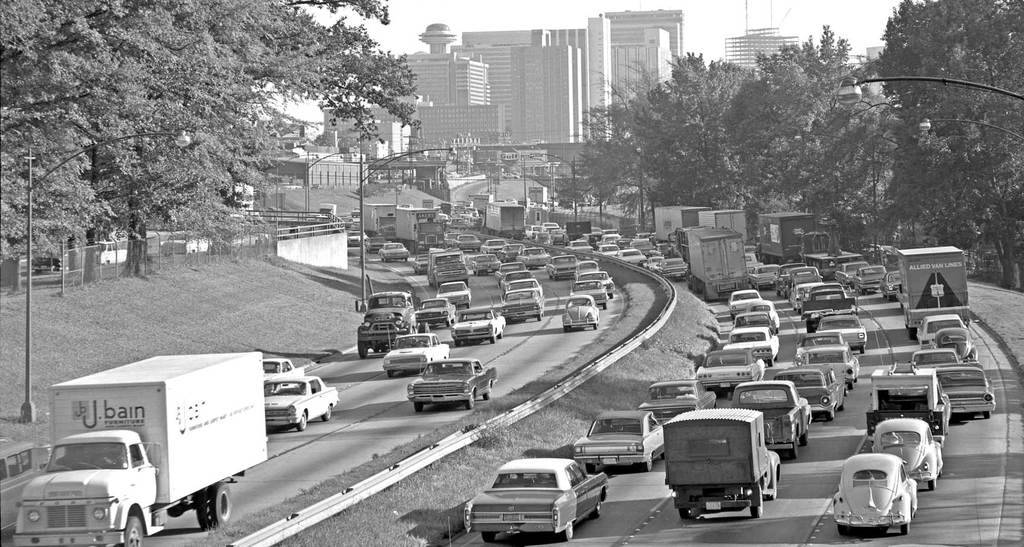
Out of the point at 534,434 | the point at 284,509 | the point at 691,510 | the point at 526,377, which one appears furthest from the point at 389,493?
the point at 526,377

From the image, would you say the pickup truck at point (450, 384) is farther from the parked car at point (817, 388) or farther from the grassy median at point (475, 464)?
the parked car at point (817, 388)

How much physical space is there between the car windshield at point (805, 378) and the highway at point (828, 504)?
3.78 feet

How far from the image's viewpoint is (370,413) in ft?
140

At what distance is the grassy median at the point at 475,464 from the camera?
24688 mm

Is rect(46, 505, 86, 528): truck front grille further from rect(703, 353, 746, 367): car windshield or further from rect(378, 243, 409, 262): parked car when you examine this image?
rect(378, 243, 409, 262): parked car

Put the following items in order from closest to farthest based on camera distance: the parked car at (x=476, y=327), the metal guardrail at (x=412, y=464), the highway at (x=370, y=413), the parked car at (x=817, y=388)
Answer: the metal guardrail at (x=412, y=464) → the highway at (x=370, y=413) → the parked car at (x=817, y=388) → the parked car at (x=476, y=327)

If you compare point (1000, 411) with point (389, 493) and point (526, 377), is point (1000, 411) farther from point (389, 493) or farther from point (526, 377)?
point (389, 493)

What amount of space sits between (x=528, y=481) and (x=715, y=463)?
377 cm

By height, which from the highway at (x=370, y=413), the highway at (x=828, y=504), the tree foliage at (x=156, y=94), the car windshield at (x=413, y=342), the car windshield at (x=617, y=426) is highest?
the tree foliage at (x=156, y=94)

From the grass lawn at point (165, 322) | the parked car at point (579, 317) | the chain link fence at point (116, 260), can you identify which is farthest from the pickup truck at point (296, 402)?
the parked car at point (579, 317)

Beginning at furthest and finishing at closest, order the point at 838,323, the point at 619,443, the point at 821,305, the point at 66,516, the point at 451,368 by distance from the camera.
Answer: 1. the point at 821,305
2. the point at 838,323
3. the point at 451,368
4. the point at 619,443
5. the point at 66,516

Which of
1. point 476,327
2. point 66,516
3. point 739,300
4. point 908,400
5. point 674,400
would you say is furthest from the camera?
point 739,300

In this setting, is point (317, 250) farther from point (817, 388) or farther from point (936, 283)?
point (817, 388)

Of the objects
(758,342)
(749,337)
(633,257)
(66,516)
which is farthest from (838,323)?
(633,257)
